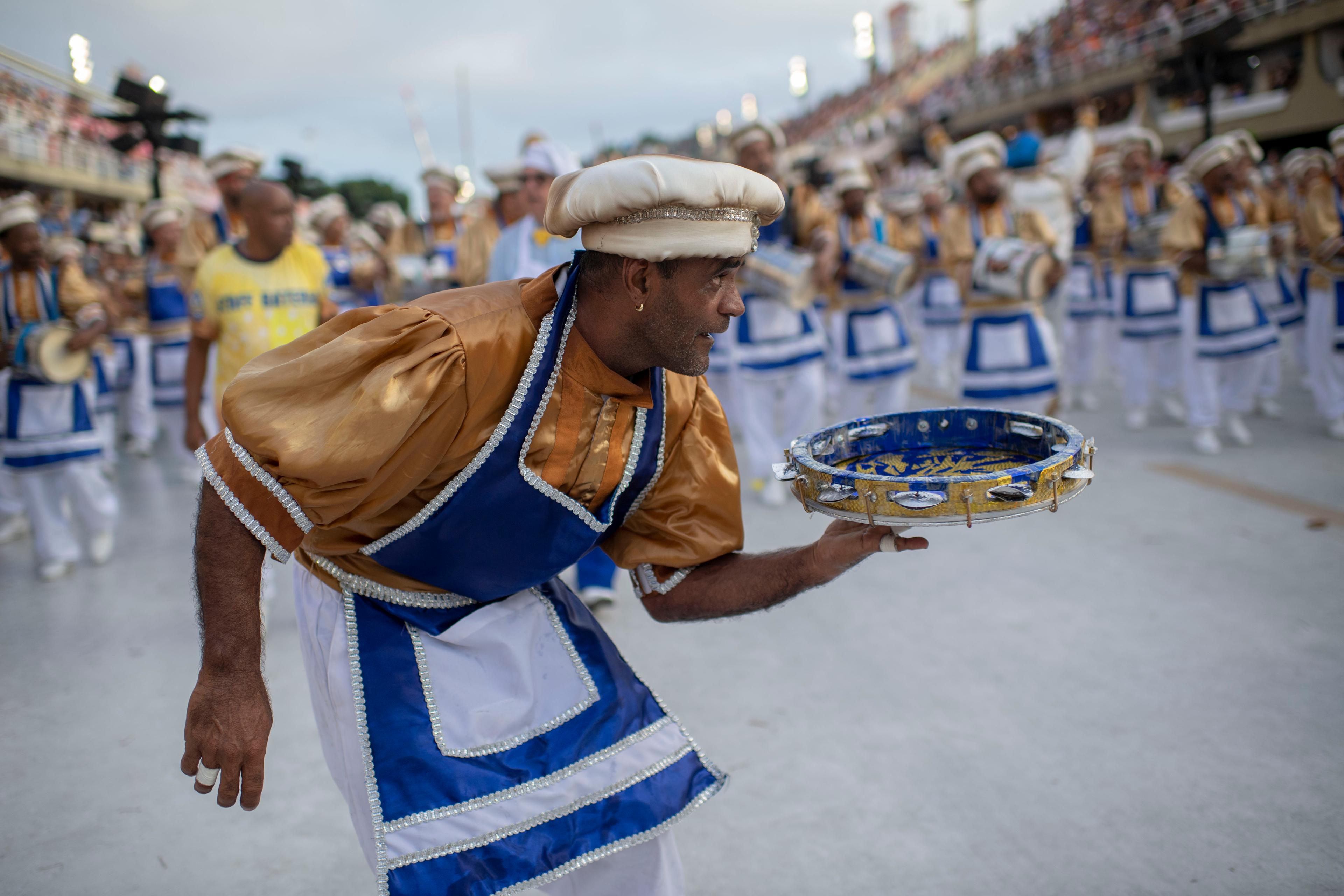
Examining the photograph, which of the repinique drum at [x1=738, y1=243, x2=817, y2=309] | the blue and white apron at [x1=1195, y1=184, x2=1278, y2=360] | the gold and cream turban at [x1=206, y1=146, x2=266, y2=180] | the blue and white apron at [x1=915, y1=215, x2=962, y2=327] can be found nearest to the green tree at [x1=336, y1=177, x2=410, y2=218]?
the blue and white apron at [x1=915, y1=215, x2=962, y2=327]

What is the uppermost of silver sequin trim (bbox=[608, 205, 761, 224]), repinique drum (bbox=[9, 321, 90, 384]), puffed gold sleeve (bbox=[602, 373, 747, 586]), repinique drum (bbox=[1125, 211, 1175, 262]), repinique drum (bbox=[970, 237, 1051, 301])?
repinique drum (bbox=[1125, 211, 1175, 262])

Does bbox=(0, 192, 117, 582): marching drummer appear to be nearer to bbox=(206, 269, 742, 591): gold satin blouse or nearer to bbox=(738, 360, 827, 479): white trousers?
bbox=(738, 360, 827, 479): white trousers

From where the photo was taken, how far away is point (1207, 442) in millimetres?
6004

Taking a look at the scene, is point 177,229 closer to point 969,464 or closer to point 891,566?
point 891,566

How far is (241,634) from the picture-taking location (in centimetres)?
135

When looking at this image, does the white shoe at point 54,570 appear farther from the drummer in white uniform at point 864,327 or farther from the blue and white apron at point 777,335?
the drummer in white uniform at point 864,327

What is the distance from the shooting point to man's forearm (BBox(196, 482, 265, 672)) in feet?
4.40

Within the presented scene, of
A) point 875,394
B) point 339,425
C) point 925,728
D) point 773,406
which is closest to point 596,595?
point 925,728

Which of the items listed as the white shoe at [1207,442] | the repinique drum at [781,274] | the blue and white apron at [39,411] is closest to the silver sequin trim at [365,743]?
the repinique drum at [781,274]

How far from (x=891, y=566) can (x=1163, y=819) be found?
6.59 ft

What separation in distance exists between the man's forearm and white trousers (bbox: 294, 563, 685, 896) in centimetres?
16

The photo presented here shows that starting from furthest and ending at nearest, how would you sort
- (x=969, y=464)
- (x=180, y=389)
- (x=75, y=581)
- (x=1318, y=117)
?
1. (x=1318, y=117)
2. (x=180, y=389)
3. (x=75, y=581)
4. (x=969, y=464)

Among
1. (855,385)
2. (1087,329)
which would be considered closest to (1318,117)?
(1087,329)

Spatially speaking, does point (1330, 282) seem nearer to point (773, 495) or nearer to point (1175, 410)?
point (1175, 410)
